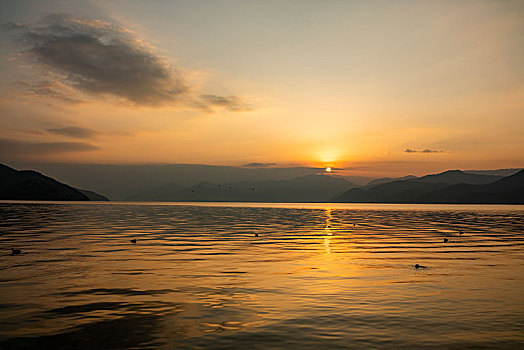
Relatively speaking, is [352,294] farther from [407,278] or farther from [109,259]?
[109,259]

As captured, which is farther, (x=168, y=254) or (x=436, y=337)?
(x=168, y=254)

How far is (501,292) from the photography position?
23.9 m

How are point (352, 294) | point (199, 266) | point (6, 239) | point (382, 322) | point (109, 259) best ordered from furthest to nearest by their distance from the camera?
point (6, 239)
point (109, 259)
point (199, 266)
point (352, 294)
point (382, 322)

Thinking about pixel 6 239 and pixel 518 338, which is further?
pixel 6 239

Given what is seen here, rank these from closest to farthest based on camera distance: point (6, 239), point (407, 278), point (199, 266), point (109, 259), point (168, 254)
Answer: point (407, 278) < point (199, 266) < point (109, 259) < point (168, 254) < point (6, 239)

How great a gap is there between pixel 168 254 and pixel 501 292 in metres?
27.1

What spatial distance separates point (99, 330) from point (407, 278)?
19.6m

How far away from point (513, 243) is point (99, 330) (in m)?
51.1

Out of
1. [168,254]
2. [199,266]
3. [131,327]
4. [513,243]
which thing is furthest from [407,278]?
[513,243]

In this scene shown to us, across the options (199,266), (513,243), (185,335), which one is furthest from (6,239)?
(513,243)

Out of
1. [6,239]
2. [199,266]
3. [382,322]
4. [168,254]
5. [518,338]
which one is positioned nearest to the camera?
[518,338]

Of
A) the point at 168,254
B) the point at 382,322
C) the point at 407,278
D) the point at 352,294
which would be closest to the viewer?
the point at 382,322

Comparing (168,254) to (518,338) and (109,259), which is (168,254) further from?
(518,338)

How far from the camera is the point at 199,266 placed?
32438 millimetres
